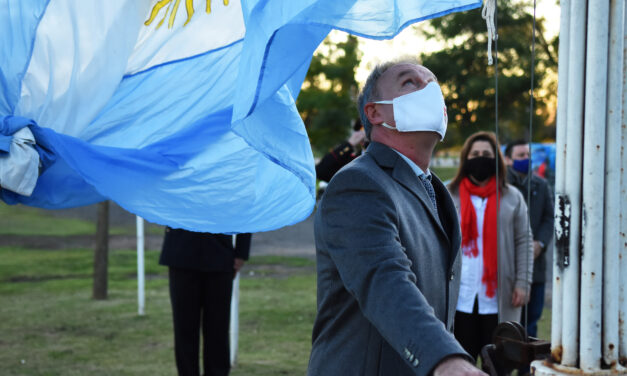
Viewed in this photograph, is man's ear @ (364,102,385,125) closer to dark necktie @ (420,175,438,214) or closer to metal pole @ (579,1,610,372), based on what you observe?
dark necktie @ (420,175,438,214)

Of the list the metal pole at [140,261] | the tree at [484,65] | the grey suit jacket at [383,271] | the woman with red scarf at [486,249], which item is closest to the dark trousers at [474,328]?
the woman with red scarf at [486,249]

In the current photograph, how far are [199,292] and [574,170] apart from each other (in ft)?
13.0

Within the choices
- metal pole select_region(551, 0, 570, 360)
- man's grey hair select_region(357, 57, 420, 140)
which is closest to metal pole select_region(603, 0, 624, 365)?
metal pole select_region(551, 0, 570, 360)

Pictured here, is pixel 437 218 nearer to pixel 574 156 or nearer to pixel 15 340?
pixel 574 156

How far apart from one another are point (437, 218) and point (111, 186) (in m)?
1.35

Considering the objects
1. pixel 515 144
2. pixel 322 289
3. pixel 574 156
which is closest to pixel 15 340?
pixel 515 144

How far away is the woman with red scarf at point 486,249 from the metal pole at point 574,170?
306 centimetres

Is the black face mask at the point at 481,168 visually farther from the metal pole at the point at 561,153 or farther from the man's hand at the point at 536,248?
the metal pole at the point at 561,153

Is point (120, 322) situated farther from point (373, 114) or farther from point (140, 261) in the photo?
point (373, 114)

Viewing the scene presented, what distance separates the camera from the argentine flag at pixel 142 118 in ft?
9.82

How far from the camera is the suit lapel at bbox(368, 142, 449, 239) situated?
2.32 m

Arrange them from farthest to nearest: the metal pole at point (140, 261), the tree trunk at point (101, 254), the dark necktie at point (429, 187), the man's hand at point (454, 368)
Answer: the tree trunk at point (101, 254) < the metal pole at point (140, 261) < the dark necktie at point (429, 187) < the man's hand at point (454, 368)

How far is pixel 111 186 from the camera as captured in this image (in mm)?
3061

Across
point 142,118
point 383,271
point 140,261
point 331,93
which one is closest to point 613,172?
point 383,271
